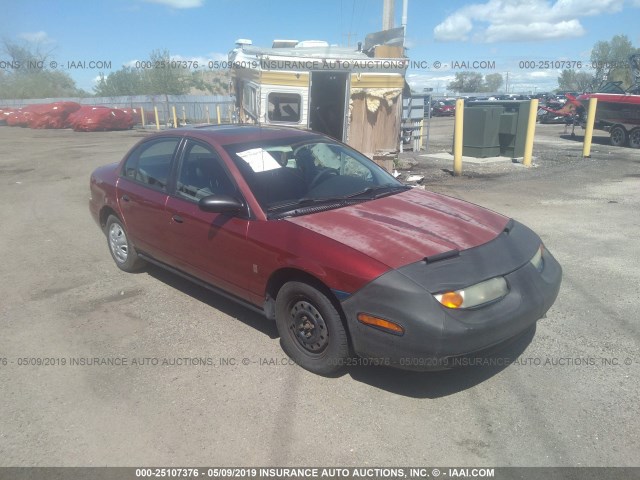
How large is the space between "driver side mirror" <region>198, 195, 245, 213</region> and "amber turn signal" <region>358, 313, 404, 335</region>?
1311mm

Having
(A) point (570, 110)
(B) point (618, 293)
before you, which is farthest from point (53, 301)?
(A) point (570, 110)

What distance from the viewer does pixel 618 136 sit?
17422 millimetres

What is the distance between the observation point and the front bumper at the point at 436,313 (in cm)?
293

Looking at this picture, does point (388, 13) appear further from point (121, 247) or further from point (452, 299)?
point (452, 299)

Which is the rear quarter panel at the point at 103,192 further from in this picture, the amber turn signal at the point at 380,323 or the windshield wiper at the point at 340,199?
the amber turn signal at the point at 380,323

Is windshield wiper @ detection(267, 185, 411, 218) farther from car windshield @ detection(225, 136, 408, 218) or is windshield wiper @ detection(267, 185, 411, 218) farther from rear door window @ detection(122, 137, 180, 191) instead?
rear door window @ detection(122, 137, 180, 191)

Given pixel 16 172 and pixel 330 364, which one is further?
pixel 16 172

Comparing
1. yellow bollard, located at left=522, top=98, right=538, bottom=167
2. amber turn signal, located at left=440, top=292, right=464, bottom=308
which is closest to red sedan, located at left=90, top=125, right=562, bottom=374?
amber turn signal, located at left=440, top=292, right=464, bottom=308

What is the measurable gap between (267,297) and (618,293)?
11.2 ft

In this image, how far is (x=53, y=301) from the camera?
4.97m

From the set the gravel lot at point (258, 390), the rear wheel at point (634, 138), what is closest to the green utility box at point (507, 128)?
the rear wheel at point (634, 138)

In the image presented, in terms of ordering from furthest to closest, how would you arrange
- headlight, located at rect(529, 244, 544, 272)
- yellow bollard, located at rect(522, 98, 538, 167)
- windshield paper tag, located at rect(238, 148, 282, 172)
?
yellow bollard, located at rect(522, 98, 538, 167) → windshield paper tag, located at rect(238, 148, 282, 172) → headlight, located at rect(529, 244, 544, 272)

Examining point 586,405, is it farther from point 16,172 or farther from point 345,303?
point 16,172

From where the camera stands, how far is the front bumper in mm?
2926
